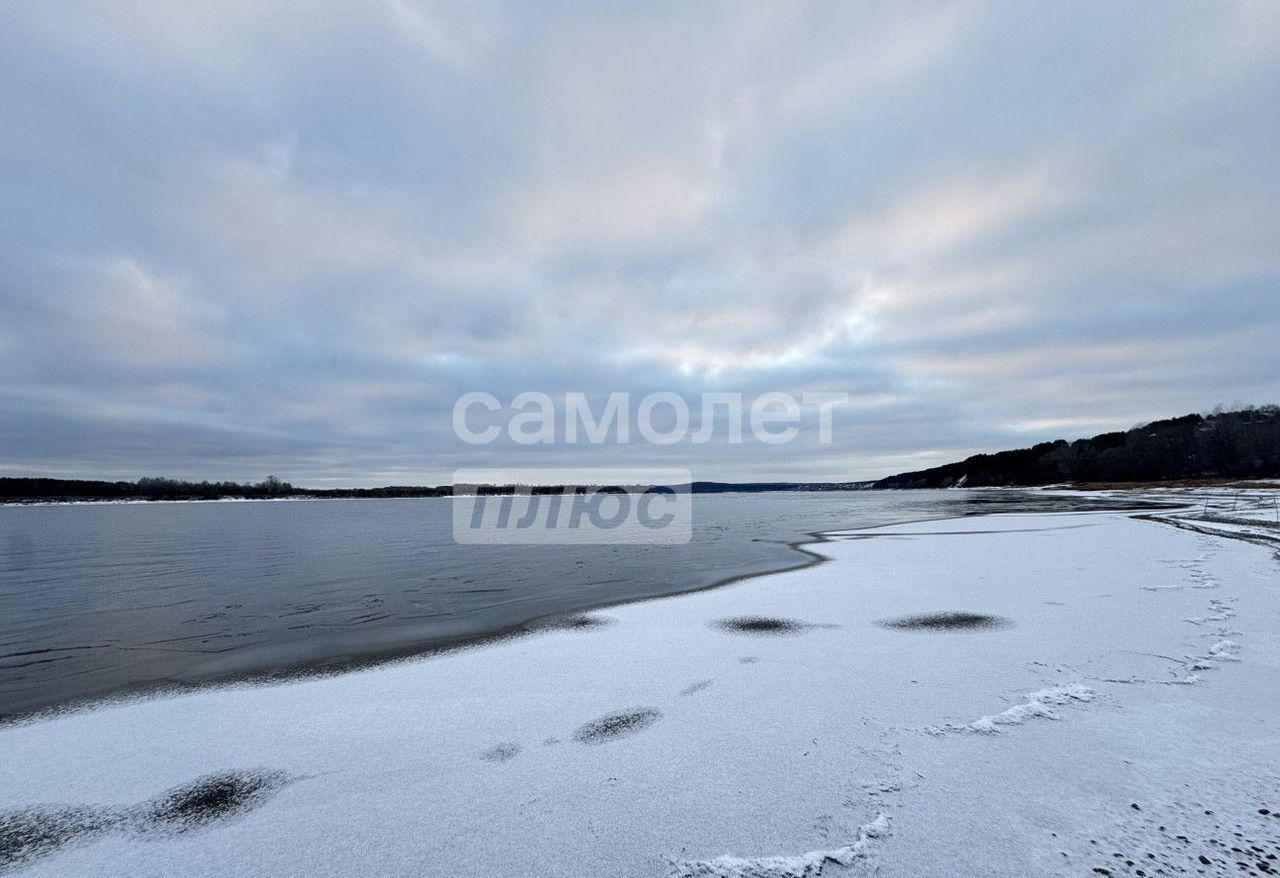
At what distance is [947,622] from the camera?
27.9ft

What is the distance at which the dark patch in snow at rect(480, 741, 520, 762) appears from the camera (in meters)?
4.56

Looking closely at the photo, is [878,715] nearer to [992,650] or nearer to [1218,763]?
[1218,763]

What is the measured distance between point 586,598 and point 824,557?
8.62 metres

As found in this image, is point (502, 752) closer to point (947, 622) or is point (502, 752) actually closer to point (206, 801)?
point (206, 801)

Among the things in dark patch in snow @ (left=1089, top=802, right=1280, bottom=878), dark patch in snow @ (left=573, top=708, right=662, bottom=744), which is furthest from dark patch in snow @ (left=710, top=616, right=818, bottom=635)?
dark patch in snow @ (left=1089, top=802, right=1280, bottom=878)

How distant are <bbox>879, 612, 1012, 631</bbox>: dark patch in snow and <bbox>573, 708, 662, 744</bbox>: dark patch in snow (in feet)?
15.7

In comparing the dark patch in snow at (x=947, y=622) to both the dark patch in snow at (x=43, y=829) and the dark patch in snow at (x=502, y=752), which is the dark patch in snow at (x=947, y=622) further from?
the dark patch in snow at (x=43, y=829)

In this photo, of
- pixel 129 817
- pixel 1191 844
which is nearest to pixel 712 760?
pixel 1191 844

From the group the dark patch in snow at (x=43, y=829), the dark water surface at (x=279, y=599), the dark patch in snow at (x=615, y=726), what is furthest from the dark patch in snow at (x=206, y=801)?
the dark water surface at (x=279, y=599)

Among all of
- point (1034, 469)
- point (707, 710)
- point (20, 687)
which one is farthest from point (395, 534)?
point (1034, 469)

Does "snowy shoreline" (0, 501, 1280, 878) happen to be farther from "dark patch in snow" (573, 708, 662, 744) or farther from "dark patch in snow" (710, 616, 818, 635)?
"dark patch in snow" (710, 616, 818, 635)

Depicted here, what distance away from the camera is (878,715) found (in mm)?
5074

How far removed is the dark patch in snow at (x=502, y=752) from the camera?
4559 millimetres

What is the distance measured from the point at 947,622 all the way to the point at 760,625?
2.82 metres
